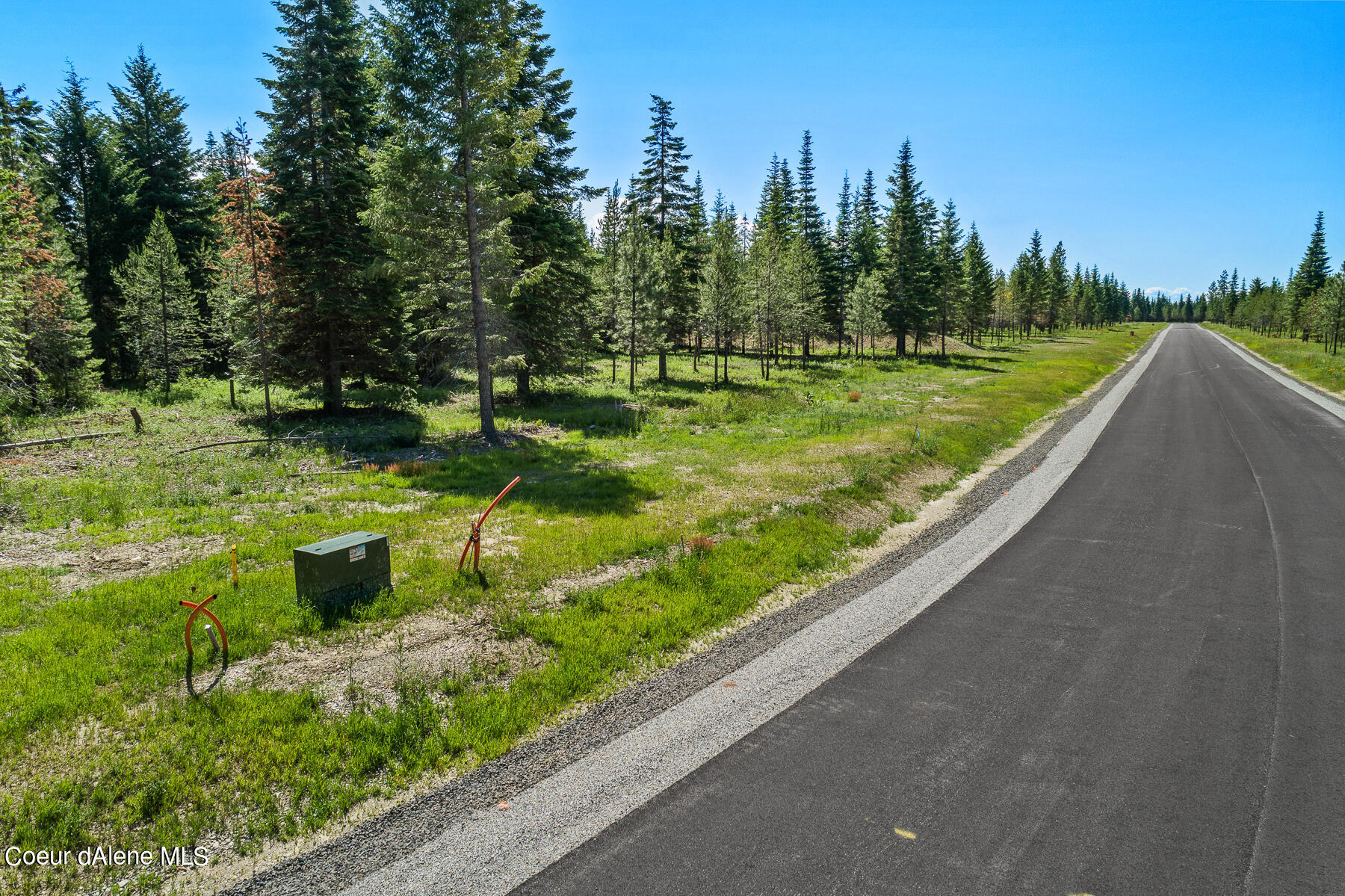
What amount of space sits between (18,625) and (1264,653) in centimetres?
1571

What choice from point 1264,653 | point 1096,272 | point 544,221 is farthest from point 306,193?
point 1096,272

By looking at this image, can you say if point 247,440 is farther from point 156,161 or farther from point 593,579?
point 156,161

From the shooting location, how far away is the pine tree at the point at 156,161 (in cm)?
4091

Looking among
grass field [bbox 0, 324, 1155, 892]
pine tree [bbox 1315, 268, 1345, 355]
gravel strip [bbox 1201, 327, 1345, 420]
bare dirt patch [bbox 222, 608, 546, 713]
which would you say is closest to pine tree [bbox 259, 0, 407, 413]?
grass field [bbox 0, 324, 1155, 892]

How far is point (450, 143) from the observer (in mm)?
19656

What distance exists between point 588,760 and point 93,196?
54.8m

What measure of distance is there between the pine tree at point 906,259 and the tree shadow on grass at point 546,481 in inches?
1834

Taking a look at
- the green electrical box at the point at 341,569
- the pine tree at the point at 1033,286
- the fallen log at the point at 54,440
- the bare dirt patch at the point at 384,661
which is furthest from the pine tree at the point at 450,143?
the pine tree at the point at 1033,286

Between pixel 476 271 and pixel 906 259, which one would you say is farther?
pixel 906 259

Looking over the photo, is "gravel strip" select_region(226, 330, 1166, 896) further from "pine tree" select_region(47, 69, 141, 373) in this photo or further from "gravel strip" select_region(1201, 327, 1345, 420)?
"pine tree" select_region(47, 69, 141, 373)

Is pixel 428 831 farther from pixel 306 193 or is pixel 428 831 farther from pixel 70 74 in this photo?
pixel 70 74

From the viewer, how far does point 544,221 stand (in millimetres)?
27641

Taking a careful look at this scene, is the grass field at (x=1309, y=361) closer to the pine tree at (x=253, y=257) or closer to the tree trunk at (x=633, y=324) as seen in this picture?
the tree trunk at (x=633, y=324)

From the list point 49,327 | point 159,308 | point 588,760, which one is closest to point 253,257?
point 49,327
